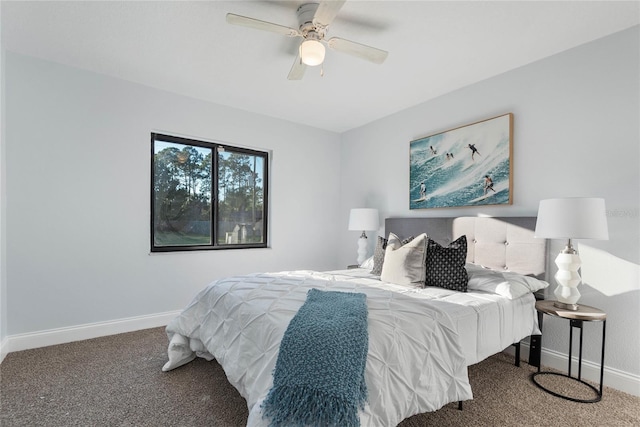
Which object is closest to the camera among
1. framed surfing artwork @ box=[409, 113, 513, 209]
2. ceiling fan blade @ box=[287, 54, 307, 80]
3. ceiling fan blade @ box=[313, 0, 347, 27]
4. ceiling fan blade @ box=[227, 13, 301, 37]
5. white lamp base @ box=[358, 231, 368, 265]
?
ceiling fan blade @ box=[313, 0, 347, 27]

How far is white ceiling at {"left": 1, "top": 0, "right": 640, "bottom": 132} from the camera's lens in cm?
192

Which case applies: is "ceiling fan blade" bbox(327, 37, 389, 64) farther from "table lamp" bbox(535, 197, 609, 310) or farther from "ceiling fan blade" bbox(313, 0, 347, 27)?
"table lamp" bbox(535, 197, 609, 310)

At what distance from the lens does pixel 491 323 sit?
1865mm

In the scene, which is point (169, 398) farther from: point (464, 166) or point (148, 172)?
point (464, 166)

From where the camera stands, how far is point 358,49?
6.67 feet

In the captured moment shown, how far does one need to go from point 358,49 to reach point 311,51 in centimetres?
35

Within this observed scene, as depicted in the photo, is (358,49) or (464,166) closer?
(358,49)

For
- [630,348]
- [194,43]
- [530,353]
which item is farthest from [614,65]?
[194,43]

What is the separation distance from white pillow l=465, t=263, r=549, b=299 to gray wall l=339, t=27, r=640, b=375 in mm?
321

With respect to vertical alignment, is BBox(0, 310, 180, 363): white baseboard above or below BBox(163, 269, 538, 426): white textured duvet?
below

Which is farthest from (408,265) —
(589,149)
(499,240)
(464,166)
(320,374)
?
(589,149)

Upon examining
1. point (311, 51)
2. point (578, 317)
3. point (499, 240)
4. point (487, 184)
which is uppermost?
point (311, 51)

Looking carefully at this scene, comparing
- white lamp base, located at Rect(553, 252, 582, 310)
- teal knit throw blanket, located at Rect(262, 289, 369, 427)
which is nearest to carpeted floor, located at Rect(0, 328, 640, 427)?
white lamp base, located at Rect(553, 252, 582, 310)

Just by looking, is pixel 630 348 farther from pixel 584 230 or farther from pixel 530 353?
pixel 584 230
